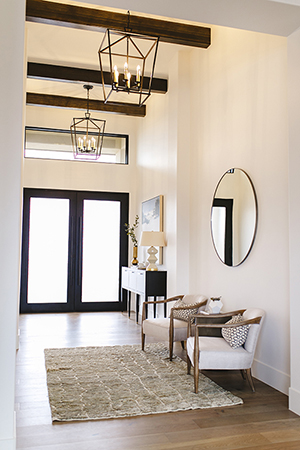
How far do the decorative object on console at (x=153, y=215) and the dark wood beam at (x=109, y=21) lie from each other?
2474 millimetres

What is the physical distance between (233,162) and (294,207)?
143 cm

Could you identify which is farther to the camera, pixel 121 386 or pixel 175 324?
pixel 175 324

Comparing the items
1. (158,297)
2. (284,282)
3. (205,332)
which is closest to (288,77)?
(284,282)

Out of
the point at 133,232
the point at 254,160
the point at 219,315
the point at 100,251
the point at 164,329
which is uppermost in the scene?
the point at 254,160

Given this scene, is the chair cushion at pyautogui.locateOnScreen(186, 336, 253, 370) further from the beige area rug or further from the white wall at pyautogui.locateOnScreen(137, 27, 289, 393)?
the white wall at pyautogui.locateOnScreen(137, 27, 289, 393)

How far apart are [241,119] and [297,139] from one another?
4.08ft

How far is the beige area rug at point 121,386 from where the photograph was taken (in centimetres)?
310

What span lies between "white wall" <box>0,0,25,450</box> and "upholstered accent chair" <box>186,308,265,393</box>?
163cm

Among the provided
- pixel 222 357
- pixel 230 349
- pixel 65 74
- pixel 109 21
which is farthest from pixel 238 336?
pixel 65 74

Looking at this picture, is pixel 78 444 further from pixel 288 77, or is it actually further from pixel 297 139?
pixel 288 77

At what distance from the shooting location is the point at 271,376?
12.1 feet

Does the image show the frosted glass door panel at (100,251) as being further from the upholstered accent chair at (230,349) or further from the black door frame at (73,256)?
the upholstered accent chair at (230,349)

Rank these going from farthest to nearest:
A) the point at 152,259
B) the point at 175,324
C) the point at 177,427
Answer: the point at 152,259
the point at 175,324
the point at 177,427

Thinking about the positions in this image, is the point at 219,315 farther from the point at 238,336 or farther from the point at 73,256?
the point at 73,256
